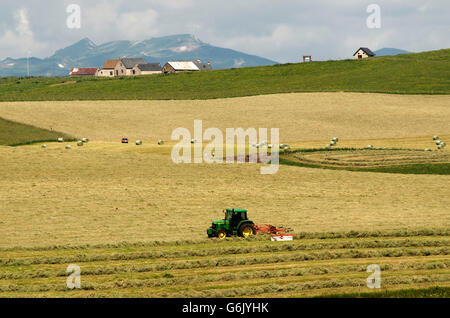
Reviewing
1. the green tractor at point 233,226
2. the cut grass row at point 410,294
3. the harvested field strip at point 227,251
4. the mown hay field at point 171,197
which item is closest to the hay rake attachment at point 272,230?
the green tractor at point 233,226

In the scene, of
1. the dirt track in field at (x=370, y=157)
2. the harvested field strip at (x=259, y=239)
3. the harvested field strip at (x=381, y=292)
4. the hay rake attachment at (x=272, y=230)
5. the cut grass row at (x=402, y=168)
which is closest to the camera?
the harvested field strip at (x=381, y=292)

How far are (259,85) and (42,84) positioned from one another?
205ft

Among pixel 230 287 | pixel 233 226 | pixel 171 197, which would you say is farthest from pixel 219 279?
pixel 171 197

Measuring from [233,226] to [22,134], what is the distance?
179 feet

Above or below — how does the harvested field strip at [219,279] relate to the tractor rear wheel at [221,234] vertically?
below

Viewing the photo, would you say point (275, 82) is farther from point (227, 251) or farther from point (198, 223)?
point (227, 251)

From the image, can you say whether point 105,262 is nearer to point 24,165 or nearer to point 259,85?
point 24,165

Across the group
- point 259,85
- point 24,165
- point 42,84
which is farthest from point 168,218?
point 42,84

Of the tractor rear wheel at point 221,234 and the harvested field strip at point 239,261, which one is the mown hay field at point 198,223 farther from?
the tractor rear wheel at point 221,234

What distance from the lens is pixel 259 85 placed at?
452 ft

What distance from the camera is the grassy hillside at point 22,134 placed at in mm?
78250

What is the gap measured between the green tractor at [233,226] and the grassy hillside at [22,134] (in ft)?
150

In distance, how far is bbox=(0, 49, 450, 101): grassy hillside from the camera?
412 ft
